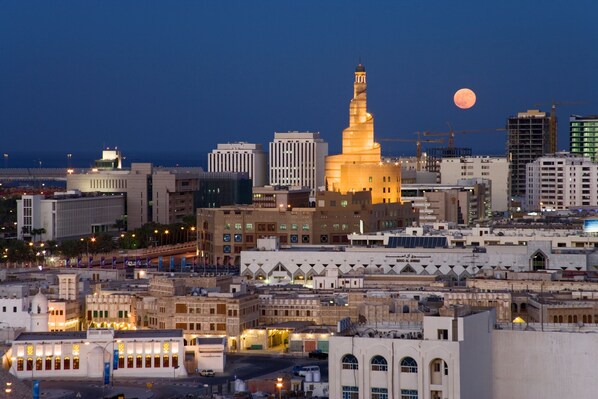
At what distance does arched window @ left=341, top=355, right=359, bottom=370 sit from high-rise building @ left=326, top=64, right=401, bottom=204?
62.4 m

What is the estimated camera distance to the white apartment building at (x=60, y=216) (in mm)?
123125

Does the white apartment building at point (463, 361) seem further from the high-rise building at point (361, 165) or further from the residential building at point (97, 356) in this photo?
the high-rise building at point (361, 165)

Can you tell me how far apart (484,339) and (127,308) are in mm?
Answer: 25604

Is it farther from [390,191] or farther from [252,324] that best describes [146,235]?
[252,324]

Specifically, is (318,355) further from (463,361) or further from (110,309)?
(463,361)

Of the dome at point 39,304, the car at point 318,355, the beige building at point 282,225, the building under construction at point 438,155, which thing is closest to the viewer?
the car at point 318,355

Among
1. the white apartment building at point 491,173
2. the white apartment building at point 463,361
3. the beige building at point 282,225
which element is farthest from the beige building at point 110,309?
the white apartment building at point 491,173

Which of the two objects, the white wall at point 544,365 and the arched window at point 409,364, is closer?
the arched window at point 409,364

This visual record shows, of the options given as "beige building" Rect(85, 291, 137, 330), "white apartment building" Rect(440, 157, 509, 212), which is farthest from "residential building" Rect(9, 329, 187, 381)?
"white apartment building" Rect(440, 157, 509, 212)

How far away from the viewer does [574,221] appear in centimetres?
10862

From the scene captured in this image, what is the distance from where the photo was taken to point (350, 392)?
46531 millimetres

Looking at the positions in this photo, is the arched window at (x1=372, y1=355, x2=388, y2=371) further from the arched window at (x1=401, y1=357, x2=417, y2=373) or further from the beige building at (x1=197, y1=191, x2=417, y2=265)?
the beige building at (x1=197, y1=191, x2=417, y2=265)

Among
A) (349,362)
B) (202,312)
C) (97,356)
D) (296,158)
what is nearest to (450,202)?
(202,312)

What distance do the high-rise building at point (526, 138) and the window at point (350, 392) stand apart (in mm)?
138994
